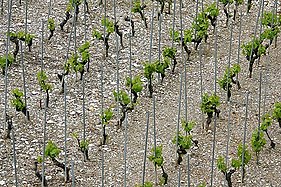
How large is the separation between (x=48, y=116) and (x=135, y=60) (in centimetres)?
118

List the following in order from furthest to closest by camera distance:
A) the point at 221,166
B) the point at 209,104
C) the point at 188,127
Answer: the point at 209,104 < the point at 188,127 < the point at 221,166

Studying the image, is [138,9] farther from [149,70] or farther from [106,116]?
[106,116]

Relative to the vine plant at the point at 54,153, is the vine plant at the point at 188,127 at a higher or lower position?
higher

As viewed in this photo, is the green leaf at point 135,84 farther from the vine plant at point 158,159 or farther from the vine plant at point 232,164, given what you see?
the vine plant at point 232,164

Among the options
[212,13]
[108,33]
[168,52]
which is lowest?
[168,52]

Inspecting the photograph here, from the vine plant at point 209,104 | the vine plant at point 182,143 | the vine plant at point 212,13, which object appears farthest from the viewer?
the vine plant at point 212,13

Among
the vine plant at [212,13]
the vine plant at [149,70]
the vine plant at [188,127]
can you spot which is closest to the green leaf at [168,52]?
the vine plant at [149,70]

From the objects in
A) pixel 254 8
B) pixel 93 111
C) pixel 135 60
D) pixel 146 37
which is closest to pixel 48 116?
pixel 93 111

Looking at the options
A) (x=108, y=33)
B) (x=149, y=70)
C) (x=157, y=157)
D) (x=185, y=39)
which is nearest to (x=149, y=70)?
(x=149, y=70)

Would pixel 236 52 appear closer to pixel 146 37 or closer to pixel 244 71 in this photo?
pixel 244 71

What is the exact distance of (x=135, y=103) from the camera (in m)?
5.57

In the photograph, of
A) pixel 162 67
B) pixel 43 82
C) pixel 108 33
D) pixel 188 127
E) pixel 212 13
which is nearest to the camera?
pixel 188 127

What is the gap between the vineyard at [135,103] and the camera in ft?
16.0

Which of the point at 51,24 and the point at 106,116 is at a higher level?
the point at 51,24
